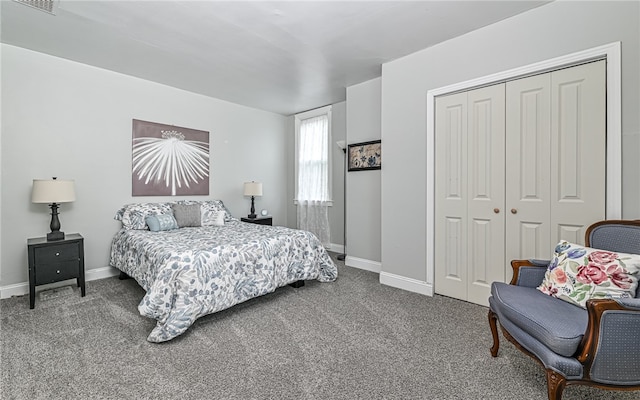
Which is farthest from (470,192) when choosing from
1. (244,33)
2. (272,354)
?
(244,33)

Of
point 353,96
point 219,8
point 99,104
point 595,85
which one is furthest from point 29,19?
point 595,85

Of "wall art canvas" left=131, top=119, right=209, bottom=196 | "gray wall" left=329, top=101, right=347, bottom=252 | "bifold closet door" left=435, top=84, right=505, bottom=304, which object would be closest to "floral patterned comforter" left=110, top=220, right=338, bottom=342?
"wall art canvas" left=131, top=119, right=209, bottom=196

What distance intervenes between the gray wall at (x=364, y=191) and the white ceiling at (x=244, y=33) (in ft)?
1.00

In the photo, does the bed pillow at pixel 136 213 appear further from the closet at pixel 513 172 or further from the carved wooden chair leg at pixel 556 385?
the carved wooden chair leg at pixel 556 385

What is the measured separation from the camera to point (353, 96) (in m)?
4.08

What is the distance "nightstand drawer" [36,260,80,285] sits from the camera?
2.73 metres

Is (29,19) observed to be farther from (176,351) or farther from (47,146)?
(176,351)

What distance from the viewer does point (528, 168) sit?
7.97ft

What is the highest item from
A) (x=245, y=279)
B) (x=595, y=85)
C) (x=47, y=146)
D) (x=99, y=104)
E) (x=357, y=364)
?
(x=99, y=104)

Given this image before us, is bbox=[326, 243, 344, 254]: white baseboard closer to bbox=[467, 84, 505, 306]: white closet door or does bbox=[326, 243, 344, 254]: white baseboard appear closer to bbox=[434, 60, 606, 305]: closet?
bbox=[434, 60, 606, 305]: closet

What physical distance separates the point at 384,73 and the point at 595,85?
1.91m

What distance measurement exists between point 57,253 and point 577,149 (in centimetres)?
474

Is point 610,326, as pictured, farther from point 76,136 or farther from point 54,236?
point 76,136

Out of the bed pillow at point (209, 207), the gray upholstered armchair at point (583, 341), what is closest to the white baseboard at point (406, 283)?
the gray upholstered armchair at point (583, 341)
